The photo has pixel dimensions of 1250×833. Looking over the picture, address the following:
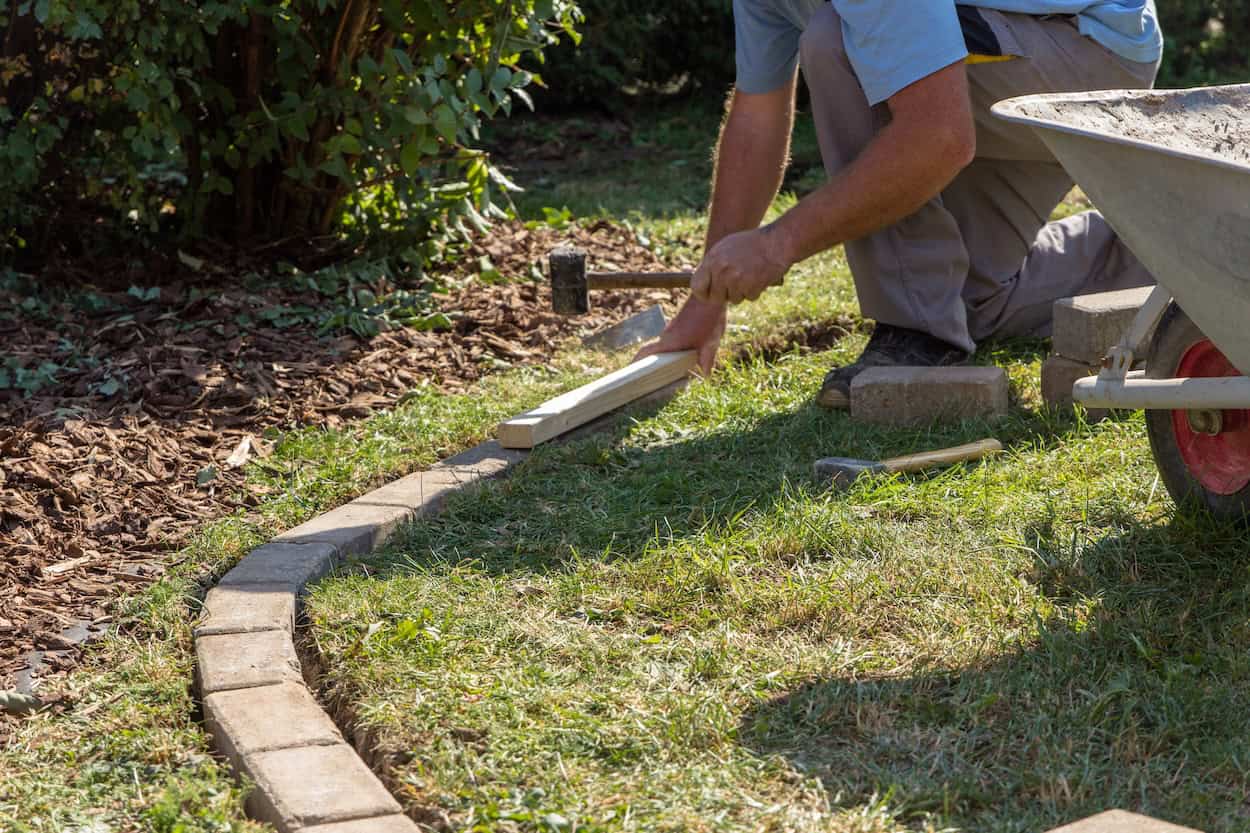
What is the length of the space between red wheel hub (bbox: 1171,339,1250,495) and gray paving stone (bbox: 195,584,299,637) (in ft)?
5.60

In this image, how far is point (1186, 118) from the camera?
2688 millimetres

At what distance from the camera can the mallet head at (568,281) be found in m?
4.45

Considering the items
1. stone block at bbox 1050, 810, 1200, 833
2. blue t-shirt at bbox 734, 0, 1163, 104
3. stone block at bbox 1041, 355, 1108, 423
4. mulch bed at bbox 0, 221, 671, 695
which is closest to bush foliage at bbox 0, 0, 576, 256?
mulch bed at bbox 0, 221, 671, 695

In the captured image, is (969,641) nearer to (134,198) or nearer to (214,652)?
(214,652)

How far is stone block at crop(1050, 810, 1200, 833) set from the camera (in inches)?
68.4

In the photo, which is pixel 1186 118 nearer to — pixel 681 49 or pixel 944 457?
pixel 944 457

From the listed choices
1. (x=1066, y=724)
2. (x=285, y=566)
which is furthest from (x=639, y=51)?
(x=1066, y=724)

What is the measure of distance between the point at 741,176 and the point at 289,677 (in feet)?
7.09

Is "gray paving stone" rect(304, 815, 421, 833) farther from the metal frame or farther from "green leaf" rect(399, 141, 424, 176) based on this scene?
"green leaf" rect(399, 141, 424, 176)

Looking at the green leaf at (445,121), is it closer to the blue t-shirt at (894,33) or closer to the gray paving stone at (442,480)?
the blue t-shirt at (894,33)

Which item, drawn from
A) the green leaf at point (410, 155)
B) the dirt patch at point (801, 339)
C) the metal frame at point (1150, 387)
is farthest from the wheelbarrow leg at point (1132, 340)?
the green leaf at point (410, 155)

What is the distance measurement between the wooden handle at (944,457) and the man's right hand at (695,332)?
0.90m

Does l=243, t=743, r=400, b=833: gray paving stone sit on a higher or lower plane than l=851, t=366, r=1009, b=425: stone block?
lower

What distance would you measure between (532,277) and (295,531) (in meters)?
2.14
